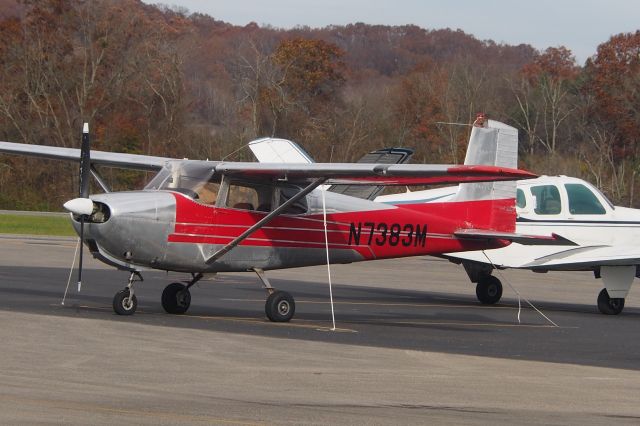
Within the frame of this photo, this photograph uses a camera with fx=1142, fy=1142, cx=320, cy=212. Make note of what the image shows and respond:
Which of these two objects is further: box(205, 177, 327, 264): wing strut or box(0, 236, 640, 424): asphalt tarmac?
box(205, 177, 327, 264): wing strut

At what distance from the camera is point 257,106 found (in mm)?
56469

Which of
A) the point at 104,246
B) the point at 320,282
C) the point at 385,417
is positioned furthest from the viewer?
the point at 320,282

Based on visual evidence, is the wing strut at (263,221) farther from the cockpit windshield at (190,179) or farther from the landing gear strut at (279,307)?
the landing gear strut at (279,307)

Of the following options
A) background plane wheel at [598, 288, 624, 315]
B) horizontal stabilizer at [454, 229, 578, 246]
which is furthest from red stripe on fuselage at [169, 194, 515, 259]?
background plane wheel at [598, 288, 624, 315]

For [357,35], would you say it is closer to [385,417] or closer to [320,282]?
[320,282]

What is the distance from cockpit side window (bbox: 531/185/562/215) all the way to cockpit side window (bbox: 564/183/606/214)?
210mm

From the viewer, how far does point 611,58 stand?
233 ft

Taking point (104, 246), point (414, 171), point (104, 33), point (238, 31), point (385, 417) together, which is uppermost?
point (238, 31)

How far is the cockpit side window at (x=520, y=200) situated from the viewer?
62.7 ft

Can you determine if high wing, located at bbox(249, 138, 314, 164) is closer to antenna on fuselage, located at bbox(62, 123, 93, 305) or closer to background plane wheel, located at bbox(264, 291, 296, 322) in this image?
background plane wheel, located at bbox(264, 291, 296, 322)

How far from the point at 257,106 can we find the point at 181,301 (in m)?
41.4

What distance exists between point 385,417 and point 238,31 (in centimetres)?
14245

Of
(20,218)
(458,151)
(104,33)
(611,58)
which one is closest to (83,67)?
(104,33)

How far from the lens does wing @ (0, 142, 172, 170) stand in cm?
1664
